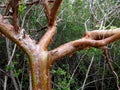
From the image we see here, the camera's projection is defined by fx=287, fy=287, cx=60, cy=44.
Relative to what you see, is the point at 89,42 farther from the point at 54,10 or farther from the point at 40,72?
the point at 40,72

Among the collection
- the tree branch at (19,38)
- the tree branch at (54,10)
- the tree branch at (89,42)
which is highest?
the tree branch at (54,10)

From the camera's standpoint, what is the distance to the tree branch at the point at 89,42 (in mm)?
2711

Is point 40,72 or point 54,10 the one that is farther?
point 54,10

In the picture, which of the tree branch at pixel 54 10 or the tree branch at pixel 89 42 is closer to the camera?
the tree branch at pixel 54 10

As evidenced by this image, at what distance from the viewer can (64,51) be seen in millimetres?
2738

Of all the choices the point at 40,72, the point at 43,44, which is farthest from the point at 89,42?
the point at 40,72

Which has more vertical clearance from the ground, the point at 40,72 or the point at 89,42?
the point at 89,42

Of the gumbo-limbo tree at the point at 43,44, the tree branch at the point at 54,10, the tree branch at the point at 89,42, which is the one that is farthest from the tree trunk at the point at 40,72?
the tree branch at the point at 54,10

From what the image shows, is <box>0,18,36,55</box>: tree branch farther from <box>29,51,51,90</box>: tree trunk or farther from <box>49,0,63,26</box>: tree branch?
<box>49,0,63,26</box>: tree branch

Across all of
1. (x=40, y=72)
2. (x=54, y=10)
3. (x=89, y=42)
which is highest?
(x=54, y=10)

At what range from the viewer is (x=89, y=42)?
9.24ft

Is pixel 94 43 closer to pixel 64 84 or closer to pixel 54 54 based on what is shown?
pixel 54 54

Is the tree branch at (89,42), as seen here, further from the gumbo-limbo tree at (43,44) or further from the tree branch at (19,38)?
the tree branch at (19,38)

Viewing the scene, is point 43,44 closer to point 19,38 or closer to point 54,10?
point 19,38
